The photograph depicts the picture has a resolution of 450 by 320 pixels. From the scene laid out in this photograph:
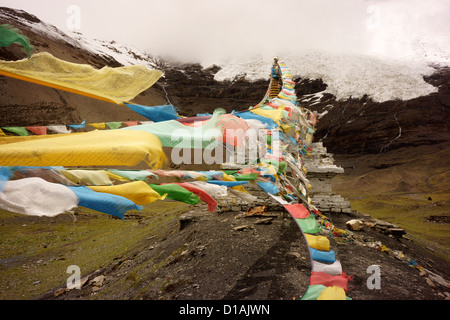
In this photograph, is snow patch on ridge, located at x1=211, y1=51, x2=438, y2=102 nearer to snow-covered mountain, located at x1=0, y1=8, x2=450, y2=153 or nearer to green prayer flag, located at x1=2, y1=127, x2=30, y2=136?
snow-covered mountain, located at x1=0, y1=8, x2=450, y2=153

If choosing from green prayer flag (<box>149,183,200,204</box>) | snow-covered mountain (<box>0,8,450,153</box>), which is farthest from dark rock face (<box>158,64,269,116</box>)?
green prayer flag (<box>149,183,200,204</box>)

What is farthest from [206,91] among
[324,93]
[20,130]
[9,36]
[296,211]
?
[296,211]

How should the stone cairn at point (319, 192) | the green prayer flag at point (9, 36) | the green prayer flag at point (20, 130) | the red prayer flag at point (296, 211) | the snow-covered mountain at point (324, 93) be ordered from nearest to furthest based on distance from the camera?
the green prayer flag at point (9, 36) < the red prayer flag at point (296, 211) < the green prayer flag at point (20, 130) < the stone cairn at point (319, 192) < the snow-covered mountain at point (324, 93)

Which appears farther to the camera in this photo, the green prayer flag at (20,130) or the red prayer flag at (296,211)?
the green prayer flag at (20,130)

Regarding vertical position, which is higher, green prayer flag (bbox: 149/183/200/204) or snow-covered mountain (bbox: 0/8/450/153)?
snow-covered mountain (bbox: 0/8/450/153)

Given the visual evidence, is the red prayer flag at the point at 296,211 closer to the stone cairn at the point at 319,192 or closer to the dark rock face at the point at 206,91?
the stone cairn at the point at 319,192

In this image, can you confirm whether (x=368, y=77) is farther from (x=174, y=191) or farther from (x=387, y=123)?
(x=174, y=191)

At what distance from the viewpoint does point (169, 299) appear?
2.74m

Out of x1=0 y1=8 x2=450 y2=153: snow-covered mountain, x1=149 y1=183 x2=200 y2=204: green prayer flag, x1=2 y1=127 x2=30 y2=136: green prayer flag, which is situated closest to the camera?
x1=149 y1=183 x2=200 y2=204: green prayer flag

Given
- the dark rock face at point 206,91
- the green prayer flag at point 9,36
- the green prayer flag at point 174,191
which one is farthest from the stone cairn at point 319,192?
the dark rock face at point 206,91

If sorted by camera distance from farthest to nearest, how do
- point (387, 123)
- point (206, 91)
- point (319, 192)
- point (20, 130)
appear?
point (206, 91), point (387, 123), point (319, 192), point (20, 130)

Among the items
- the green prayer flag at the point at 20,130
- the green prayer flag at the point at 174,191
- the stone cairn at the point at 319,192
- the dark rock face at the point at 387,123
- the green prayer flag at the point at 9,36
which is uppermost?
the dark rock face at the point at 387,123

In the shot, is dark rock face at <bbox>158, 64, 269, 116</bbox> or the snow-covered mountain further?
dark rock face at <bbox>158, 64, 269, 116</bbox>
